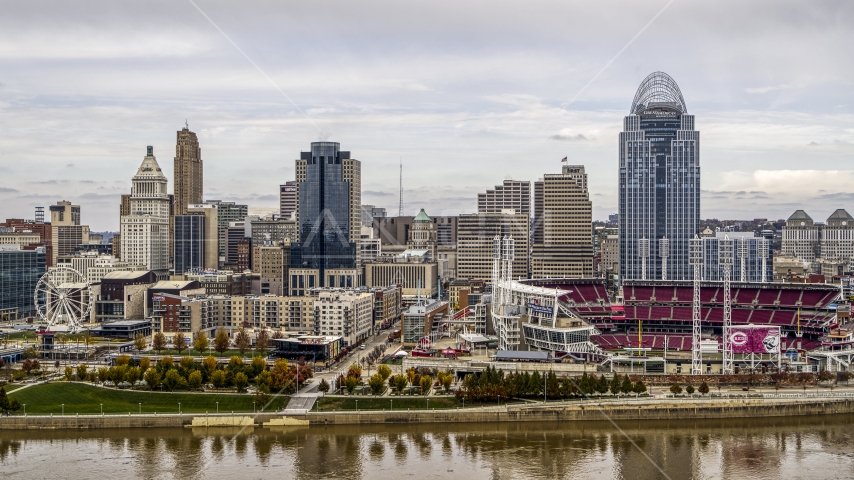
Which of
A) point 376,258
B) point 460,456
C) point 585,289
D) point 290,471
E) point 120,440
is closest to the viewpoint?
point 290,471

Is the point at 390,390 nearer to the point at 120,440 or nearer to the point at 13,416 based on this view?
the point at 120,440

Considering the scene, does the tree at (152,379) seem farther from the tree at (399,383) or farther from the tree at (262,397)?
the tree at (399,383)

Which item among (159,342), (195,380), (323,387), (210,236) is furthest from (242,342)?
(210,236)

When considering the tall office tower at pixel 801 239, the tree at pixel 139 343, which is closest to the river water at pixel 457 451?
the tree at pixel 139 343

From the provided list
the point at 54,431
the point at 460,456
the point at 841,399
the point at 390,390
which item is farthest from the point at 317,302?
the point at 841,399

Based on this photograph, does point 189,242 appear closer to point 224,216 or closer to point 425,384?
point 224,216

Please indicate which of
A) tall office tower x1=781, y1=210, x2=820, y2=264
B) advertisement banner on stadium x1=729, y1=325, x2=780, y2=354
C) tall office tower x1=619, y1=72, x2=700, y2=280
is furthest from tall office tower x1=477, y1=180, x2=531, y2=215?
advertisement banner on stadium x1=729, y1=325, x2=780, y2=354
